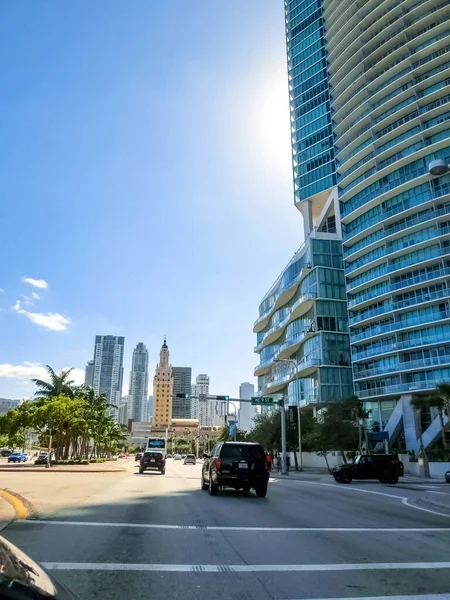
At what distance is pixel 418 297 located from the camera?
210 feet

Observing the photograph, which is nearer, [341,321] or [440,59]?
[440,59]

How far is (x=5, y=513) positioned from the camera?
10680mm

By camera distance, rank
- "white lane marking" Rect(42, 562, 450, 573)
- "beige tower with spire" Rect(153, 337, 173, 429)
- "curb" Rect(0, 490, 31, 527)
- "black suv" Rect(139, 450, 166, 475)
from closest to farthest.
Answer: "white lane marking" Rect(42, 562, 450, 573) → "curb" Rect(0, 490, 31, 527) → "black suv" Rect(139, 450, 166, 475) → "beige tower with spire" Rect(153, 337, 173, 429)

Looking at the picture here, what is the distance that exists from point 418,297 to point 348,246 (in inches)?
726

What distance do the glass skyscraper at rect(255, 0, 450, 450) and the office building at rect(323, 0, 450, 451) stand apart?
20cm

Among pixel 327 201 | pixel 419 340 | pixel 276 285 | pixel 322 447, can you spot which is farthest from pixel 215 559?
pixel 276 285

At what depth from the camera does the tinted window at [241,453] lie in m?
17.1

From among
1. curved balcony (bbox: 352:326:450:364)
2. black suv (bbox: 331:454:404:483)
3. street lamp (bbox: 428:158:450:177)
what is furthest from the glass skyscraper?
street lamp (bbox: 428:158:450:177)

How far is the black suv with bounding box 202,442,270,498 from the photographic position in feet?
55.2

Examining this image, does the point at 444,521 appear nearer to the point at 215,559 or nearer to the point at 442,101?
the point at 215,559

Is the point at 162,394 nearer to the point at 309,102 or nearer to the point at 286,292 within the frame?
the point at 286,292

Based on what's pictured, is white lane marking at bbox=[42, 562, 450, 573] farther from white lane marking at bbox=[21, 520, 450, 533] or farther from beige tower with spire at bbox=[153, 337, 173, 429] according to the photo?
beige tower with spire at bbox=[153, 337, 173, 429]

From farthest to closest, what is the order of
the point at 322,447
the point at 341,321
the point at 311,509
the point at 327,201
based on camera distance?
the point at 327,201 < the point at 341,321 < the point at 322,447 < the point at 311,509

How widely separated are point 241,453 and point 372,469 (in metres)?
17.2
